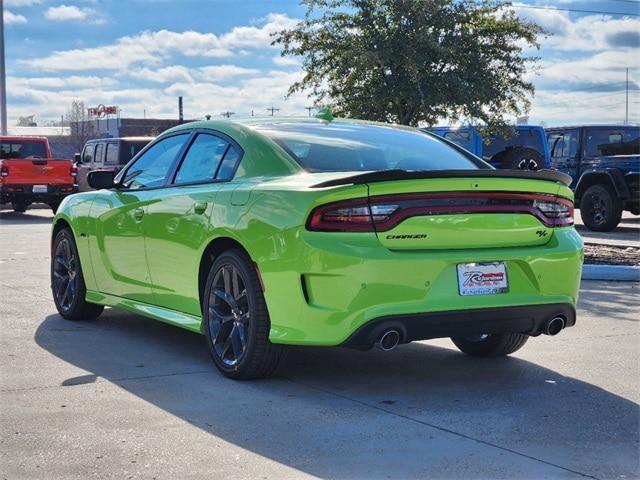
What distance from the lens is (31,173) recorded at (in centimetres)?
2275

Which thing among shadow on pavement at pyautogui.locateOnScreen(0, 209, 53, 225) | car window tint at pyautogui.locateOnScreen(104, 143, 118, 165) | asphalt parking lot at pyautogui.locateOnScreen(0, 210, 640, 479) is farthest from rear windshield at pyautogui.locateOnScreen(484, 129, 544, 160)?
asphalt parking lot at pyautogui.locateOnScreen(0, 210, 640, 479)

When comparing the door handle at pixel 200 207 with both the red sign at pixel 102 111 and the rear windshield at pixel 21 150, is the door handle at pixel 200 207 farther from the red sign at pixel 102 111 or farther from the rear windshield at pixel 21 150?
→ the red sign at pixel 102 111

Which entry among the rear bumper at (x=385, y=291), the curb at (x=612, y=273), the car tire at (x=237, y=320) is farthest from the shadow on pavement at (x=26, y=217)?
the rear bumper at (x=385, y=291)

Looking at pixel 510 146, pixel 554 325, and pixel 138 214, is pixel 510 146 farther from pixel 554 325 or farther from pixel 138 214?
pixel 554 325

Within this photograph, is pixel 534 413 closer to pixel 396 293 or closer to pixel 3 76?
pixel 396 293

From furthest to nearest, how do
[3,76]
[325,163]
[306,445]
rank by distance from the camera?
[3,76] → [325,163] → [306,445]

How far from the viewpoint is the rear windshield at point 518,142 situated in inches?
762

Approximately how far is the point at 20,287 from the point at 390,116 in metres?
8.36

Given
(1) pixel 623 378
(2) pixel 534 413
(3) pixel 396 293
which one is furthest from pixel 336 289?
(1) pixel 623 378

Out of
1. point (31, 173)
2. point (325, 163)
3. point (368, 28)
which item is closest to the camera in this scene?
point (325, 163)

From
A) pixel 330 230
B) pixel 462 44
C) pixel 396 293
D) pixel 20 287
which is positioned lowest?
pixel 20 287

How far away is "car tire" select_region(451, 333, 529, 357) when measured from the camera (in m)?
6.25

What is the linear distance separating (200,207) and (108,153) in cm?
1826

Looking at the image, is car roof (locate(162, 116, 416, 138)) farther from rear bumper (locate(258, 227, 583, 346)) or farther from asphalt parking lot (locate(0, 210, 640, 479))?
asphalt parking lot (locate(0, 210, 640, 479))
